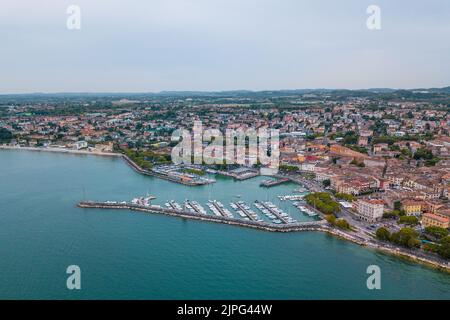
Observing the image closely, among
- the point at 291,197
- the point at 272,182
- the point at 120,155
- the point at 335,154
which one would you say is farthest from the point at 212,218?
the point at 120,155

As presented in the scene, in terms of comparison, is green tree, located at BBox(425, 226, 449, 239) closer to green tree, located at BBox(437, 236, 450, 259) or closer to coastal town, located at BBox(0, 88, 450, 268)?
coastal town, located at BBox(0, 88, 450, 268)

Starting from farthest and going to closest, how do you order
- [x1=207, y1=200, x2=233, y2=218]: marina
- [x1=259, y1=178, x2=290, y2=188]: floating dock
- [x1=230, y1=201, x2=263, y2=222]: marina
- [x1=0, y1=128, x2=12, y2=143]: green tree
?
1. [x1=0, y1=128, x2=12, y2=143]: green tree
2. [x1=259, y1=178, x2=290, y2=188]: floating dock
3. [x1=207, y1=200, x2=233, y2=218]: marina
4. [x1=230, y1=201, x2=263, y2=222]: marina

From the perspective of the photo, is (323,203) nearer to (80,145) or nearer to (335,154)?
(335,154)

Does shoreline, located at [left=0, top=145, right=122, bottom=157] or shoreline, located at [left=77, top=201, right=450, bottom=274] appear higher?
shoreline, located at [left=0, top=145, right=122, bottom=157]

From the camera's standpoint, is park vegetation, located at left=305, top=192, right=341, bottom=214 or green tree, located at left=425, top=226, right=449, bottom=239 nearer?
green tree, located at left=425, top=226, right=449, bottom=239

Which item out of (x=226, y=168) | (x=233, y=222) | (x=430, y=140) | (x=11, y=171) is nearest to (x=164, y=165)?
(x=226, y=168)

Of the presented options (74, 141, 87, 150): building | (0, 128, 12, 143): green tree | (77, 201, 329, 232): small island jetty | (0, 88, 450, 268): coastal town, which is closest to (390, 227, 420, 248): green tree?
(0, 88, 450, 268): coastal town

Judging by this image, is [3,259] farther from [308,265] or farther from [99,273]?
[308,265]
